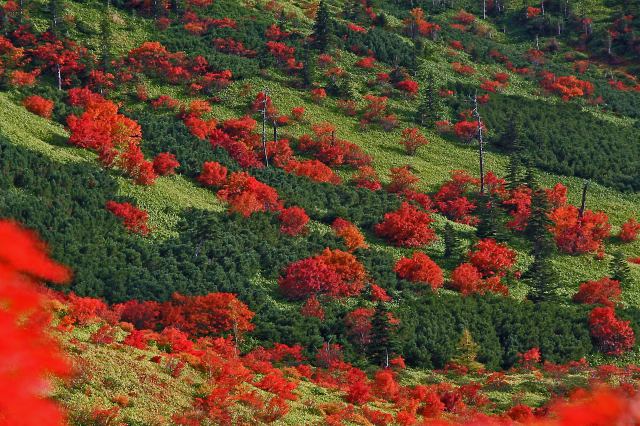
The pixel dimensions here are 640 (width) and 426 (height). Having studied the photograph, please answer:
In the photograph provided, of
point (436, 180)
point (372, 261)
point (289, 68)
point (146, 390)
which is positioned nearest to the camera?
point (146, 390)

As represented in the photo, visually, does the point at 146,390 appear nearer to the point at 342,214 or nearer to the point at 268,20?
the point at 342,214

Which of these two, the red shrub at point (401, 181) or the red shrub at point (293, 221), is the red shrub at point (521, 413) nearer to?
the red shrub at point (293, 221)

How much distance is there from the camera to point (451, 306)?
44625 millimetres

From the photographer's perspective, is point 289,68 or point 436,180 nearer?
point 436,180

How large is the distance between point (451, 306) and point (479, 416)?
1649 centimetres

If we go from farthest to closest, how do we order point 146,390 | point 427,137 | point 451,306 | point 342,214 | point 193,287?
point 427,137
point 342,214
point 451,306
point 193,287
point 146,390

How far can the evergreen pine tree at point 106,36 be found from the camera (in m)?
74.9

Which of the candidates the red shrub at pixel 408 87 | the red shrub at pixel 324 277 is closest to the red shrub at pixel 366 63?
the red shrub at pixel 408 87

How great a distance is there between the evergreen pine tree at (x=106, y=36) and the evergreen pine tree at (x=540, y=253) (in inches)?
1767

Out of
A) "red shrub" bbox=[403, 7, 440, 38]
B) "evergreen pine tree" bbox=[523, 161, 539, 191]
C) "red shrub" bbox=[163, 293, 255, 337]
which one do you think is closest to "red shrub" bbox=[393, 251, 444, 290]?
"red shrub" bbox=[163, 293, 255, 337]

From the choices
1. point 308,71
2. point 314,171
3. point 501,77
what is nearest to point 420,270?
point 314,171

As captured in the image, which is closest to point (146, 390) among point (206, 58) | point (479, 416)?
point (479, 416)

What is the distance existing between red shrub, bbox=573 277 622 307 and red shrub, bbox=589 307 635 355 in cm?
409

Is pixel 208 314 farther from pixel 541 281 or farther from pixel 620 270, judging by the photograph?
pixel 620 270
